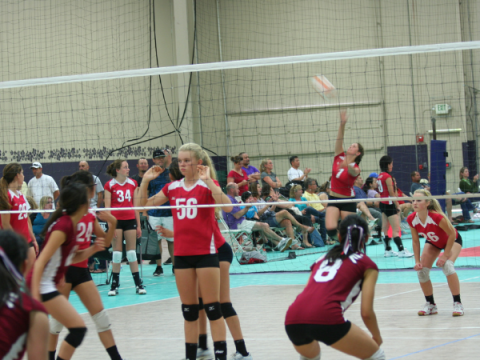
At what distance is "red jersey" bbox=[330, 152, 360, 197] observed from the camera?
7062mm

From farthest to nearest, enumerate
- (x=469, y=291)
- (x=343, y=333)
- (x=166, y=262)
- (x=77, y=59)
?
(x=77, y=59) → (x=166, y=262) → (x=469, y=291) → (x=343, y=333)

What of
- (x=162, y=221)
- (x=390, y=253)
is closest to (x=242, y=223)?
(x=162, y=221)

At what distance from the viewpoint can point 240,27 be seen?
16.4 m

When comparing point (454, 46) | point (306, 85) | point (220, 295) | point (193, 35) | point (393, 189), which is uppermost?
point (193, 35)

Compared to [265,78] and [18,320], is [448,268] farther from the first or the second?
[265,78]

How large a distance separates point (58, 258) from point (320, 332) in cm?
175

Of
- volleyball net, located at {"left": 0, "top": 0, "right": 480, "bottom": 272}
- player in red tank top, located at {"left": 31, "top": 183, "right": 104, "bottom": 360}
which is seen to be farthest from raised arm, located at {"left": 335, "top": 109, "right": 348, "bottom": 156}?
volleyball net, located at {"left": 0, "top": 0, "right": 480, "bottom": 272}

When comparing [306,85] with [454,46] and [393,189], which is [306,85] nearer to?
[393,189]

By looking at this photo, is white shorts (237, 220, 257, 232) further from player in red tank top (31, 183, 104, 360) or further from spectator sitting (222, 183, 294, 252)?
player in red tank top (31, 183, 104, 360)

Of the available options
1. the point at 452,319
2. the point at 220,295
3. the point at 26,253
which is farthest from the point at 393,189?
the point at 26,253

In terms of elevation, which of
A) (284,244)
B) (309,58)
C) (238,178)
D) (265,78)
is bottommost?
(284,244)

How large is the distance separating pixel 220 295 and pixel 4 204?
3.21m

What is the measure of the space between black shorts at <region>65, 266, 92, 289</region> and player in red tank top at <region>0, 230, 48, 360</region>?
1784mm

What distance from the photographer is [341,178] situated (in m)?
7.18
